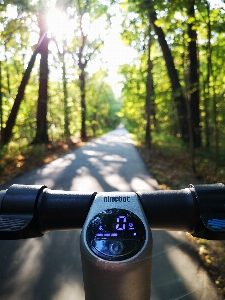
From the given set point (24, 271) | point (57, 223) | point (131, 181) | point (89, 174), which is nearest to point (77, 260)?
point (24, 271)

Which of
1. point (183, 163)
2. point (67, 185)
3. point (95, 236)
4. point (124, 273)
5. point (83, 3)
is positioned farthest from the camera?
point (83, 3)

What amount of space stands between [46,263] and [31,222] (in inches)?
131

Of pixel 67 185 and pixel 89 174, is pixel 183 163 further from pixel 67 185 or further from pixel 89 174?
pixel 67 185

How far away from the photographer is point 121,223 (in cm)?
115

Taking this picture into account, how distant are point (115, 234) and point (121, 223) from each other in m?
0.06

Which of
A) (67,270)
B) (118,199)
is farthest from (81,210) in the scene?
(67,270)

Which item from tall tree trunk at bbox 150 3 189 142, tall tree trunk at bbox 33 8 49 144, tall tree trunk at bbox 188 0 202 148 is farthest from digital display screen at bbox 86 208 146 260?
tall tree trunk at bbox 33 8 49 144

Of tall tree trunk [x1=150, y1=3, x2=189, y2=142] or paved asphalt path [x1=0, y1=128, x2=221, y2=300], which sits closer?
paved asphalt path [x1=0, y1=128, x2=221, y2=300]

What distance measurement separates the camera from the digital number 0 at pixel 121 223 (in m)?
1.13

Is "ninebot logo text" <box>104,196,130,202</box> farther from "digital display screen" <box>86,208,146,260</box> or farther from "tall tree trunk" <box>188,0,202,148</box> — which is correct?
"tall tree trunk" <box>188,0,202,148</box>

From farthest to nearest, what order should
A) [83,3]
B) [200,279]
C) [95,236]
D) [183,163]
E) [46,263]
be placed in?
[83,3] → [183,163] → [46,263] → [200,279] → [95,236]

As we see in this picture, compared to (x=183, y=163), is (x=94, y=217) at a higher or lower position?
higher

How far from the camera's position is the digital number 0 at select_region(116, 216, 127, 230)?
1.13m

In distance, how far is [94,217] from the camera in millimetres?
1184
